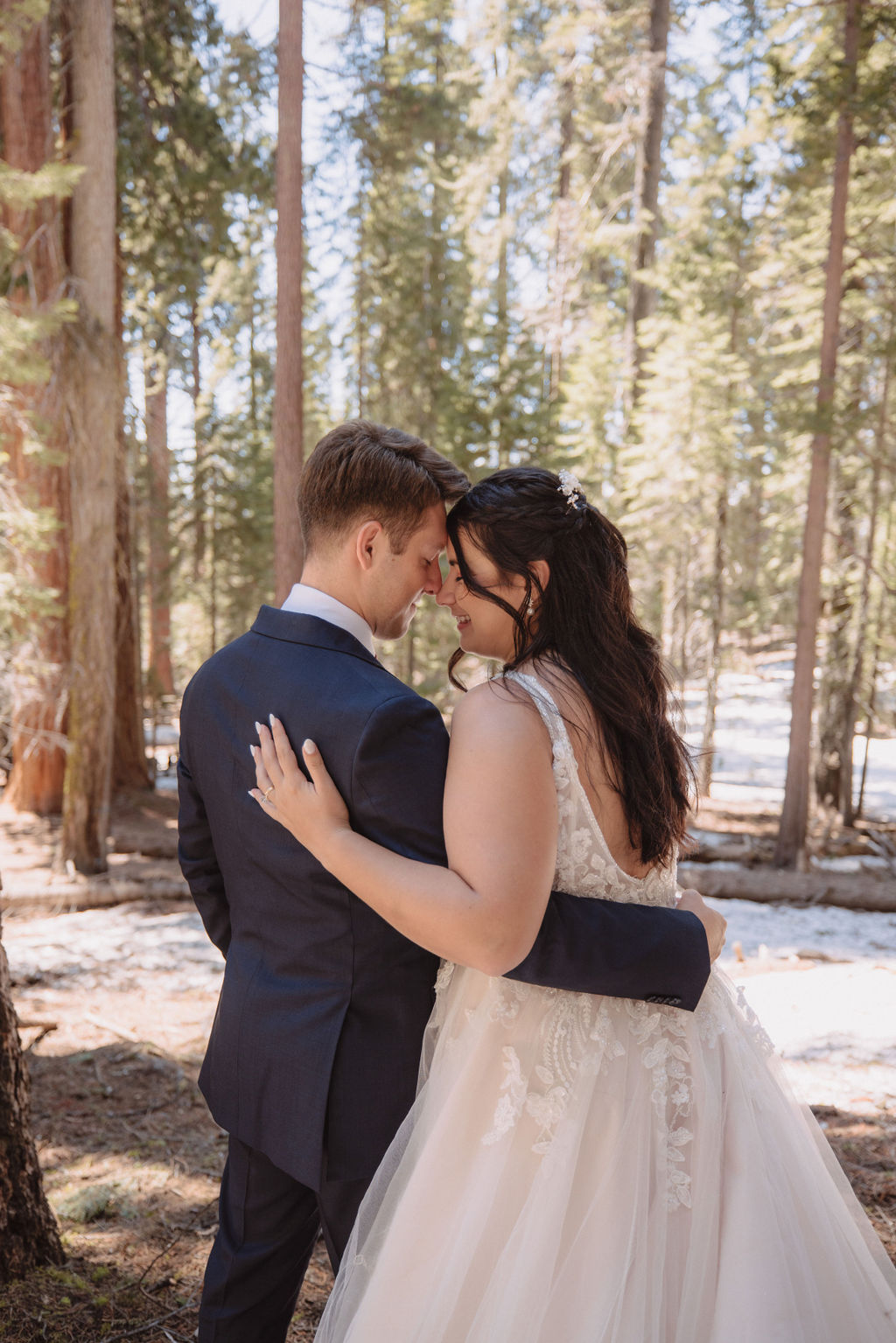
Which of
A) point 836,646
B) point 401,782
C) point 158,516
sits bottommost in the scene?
point 836,646

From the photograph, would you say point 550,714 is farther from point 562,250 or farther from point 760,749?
point 760,749

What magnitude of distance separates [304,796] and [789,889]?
9740mm

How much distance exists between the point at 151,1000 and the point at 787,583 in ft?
47.9

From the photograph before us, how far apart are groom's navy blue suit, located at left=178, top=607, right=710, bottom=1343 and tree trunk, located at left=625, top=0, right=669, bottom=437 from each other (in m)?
14.0

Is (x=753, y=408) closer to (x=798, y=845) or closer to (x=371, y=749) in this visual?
(x=798, y=845)

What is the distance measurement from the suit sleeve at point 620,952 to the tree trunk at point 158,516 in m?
11.0

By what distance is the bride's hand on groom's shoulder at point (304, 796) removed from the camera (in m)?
1.86

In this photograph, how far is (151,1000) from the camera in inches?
262

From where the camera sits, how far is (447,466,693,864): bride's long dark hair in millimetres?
2033

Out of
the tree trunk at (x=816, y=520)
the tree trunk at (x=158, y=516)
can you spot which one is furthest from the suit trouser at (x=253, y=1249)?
the tree trunk at (x=158, y=516)

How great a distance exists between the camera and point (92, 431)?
9469mm

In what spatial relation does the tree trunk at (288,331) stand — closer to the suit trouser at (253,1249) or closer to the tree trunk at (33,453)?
the tree trunk at (33,453)

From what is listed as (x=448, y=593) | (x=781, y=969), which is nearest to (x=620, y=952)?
(x=448, y=593)

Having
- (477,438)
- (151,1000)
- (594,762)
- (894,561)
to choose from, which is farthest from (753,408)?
(594,762)
